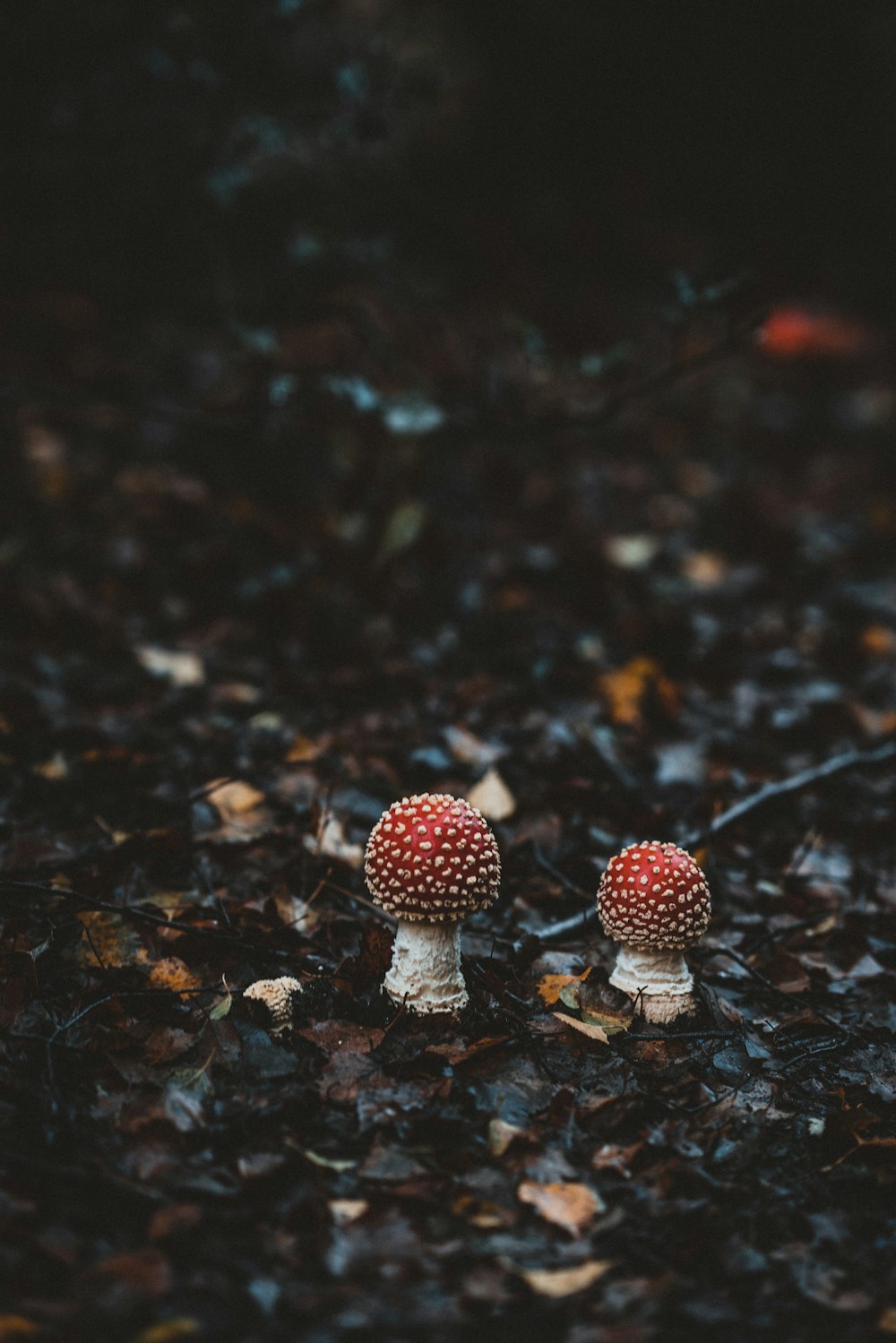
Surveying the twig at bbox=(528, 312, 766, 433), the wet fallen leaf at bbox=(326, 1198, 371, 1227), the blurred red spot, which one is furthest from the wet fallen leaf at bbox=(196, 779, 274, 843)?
the blurred red spot

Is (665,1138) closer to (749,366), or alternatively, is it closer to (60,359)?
(60,359)

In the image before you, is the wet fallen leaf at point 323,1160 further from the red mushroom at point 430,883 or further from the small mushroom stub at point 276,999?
the red mushroom at point 430,883

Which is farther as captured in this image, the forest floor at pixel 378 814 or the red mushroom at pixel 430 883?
the red mushroom at pixel 430 883

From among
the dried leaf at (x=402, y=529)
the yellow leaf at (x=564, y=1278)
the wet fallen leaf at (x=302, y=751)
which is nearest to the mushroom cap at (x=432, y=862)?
the yellow leaf at (x=564, y=1278)

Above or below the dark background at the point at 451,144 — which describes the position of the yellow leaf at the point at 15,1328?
below

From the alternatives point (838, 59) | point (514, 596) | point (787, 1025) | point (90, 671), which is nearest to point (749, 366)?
point (838, 59)

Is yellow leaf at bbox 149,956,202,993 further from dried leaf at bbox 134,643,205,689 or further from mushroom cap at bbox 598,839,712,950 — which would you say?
dried leaf at bbox 134,643,205,689
